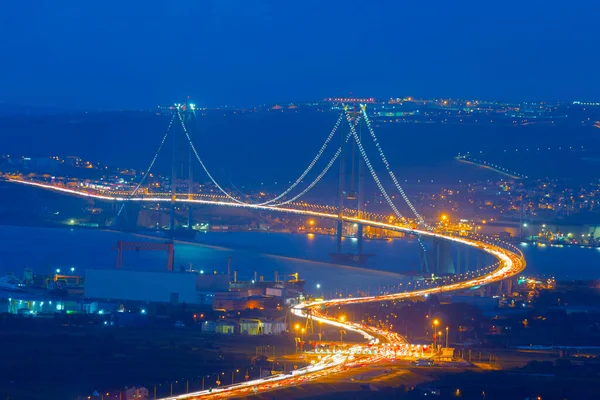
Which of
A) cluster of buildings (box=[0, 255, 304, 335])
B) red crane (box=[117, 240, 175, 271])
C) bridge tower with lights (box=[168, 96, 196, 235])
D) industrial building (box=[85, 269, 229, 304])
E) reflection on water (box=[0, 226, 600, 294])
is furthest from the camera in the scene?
bridge tower with lights (box=[168, 96, 196, 235])

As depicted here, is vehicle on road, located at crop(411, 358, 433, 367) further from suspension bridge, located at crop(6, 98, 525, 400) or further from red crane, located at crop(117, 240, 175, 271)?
red crane, located at crop(117, 240, 175, 271)

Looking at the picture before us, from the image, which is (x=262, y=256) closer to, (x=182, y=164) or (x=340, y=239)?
(x=340, y=239)

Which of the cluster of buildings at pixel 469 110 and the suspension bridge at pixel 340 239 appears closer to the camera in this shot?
the suspension bridge at pixel 340 239

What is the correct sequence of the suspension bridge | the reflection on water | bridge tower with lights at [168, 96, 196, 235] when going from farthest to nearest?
bridge tower with lights at [168, 96, 196, 235] < the reflection on water < the suspension bridge

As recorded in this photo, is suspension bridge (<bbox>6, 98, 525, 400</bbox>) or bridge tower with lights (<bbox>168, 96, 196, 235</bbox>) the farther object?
bridge tower with lights (<bbox>168, 96, 196, 235</bbox>)

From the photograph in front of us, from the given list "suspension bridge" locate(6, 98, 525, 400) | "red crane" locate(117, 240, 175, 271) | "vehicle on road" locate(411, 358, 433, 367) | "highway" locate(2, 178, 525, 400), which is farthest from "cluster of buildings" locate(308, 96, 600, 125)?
"vehicle on road" locate(411, 358, 433, 367)

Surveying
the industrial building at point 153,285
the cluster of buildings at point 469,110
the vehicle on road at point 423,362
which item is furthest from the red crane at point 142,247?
the cluster of buildings at point 469,110

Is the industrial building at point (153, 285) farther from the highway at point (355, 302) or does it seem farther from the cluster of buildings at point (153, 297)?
the highway at point (355, 302)

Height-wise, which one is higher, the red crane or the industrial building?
the red crane

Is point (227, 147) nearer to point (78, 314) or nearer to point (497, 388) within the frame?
point (78, 314)
